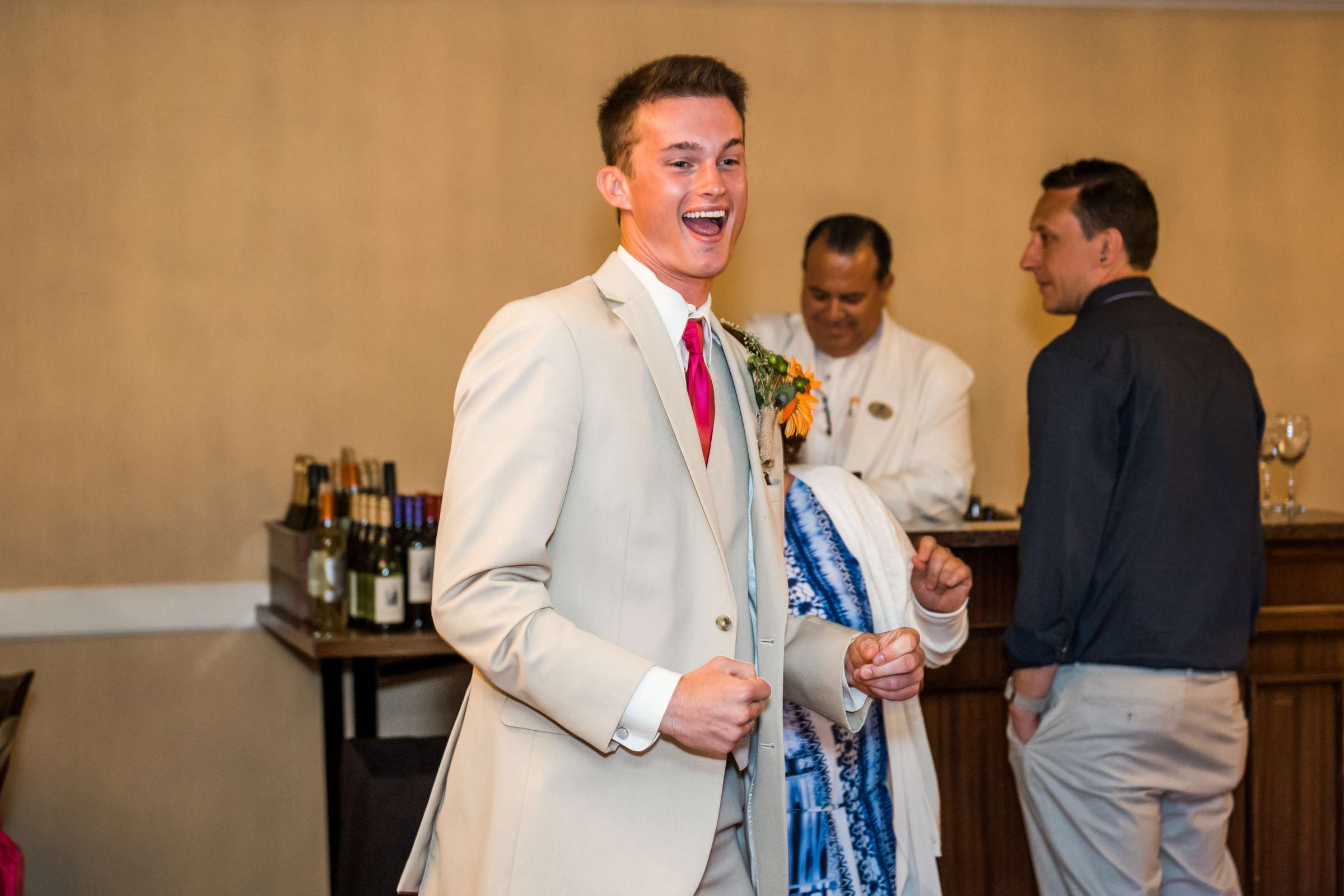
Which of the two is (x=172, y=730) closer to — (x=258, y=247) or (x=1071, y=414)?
(x=258, y=247)

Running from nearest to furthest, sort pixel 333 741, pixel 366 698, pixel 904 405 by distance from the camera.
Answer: pixel 333 741, pixel 366 698, pixel 904 405

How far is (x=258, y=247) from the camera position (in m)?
4.39

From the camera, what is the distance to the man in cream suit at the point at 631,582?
1.38 m

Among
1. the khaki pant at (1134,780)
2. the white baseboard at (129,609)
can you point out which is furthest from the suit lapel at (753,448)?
the white baseboard at (129,609)

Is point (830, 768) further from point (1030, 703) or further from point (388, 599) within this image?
point (388, 599)

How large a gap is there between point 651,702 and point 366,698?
2635mm

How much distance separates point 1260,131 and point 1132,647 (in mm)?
3288

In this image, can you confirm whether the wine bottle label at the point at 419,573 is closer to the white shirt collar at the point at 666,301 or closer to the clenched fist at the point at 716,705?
the white shirt collar at the point at 666,301

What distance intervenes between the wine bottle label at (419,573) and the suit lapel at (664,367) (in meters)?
1.94

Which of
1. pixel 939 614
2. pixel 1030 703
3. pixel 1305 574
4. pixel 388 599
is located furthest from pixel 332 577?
pixel 1305 574

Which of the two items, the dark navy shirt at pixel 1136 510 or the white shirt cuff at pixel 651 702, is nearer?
the white shirt cuff at pixel 651 702

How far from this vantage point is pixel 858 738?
83.9 inches

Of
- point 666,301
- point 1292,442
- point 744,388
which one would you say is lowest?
point 1292,442

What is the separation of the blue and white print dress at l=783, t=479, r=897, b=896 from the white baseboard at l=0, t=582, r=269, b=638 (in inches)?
110
